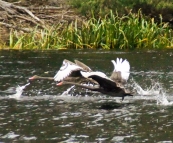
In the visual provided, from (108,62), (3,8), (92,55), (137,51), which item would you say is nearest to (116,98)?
(108,62)

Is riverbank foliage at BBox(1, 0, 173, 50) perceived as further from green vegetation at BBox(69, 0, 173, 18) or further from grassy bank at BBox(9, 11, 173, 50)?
green vegetation at BBox(69, 0, 173, 18)

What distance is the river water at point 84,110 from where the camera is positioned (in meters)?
10.8

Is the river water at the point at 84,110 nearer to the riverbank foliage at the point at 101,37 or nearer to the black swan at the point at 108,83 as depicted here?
the black swan at the point at 108,83

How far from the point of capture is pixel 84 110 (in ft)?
44.4

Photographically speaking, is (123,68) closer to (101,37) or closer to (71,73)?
(71,73)

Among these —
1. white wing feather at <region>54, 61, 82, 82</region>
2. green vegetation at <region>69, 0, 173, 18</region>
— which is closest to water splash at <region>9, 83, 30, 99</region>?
white wing feather at <region>54, 61, 82, 82</region>

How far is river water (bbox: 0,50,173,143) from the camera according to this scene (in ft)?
35.5

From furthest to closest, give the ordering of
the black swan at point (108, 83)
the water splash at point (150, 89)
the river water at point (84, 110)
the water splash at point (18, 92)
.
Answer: the water splash at point (150, 89) → the water splash at point (18, 92) → the black swan at point (108, 83) → the river water at point (84, 110)

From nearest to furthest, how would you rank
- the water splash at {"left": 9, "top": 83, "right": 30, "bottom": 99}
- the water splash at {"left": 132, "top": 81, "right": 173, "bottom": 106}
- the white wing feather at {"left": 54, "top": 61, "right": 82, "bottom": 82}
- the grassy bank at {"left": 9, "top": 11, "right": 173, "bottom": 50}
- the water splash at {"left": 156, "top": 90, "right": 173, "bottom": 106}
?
1. the water splash at {"left": 156, "top": 90, "right": 173, "bottom": 106}
2. the water splash at {"left": 132, "top": 81, "right": 173, "bottom": 106}
3. the white wing feather at {"left": 54, "top": 61, "right": 82, "bottom": 82}
4. the water splash at {"left": 9, "top": 83, "right": 30, "bottom": 99}
5. the grassy bank at {"left": 9, "top": 11, "right": 173, "bottom": 50}

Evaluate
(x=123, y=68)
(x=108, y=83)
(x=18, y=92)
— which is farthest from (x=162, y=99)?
(x=18, y=92)

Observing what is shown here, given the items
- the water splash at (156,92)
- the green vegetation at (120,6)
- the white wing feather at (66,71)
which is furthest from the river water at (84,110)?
the green vegetation at (120,6)

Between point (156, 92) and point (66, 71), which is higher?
point (66, 71)

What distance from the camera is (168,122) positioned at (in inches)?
465

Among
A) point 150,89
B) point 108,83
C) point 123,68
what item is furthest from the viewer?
point 150,89
